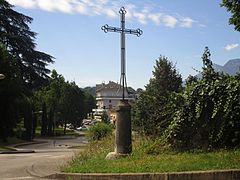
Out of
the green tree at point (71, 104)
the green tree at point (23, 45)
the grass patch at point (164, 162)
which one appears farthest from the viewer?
the green tree at point (71, 104)

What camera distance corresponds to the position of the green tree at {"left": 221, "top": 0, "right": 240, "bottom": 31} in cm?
1398

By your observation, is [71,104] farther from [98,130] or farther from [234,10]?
[234,10]

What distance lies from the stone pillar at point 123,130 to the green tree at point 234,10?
14.8 feet

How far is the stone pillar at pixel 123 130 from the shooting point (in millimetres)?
13109

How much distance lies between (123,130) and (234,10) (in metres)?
5.37

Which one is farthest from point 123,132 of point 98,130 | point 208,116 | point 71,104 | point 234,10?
point 71,104

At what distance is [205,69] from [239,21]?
6.15ft

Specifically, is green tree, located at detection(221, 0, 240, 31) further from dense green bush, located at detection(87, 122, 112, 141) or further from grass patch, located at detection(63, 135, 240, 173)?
dense green bush, located at detection(87, 122, 112, 141)

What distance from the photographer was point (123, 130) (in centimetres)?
1312

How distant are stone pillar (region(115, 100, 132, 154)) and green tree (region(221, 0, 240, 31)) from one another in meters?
4.51

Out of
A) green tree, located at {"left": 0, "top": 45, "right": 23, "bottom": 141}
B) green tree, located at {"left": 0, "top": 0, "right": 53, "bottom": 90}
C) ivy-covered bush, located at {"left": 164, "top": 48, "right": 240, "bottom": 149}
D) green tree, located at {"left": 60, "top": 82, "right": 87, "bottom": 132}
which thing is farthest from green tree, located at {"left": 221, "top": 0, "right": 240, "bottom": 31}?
green tree, located at {"left": 60, "top": 82, "right": 87, "bottom": 132}

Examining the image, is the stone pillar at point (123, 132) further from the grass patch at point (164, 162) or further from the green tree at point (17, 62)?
the green tree at point (17, 62)

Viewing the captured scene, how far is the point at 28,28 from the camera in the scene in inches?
2272

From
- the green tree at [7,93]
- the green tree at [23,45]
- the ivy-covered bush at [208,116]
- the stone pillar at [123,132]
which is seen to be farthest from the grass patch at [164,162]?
the green tree at [23,45]
